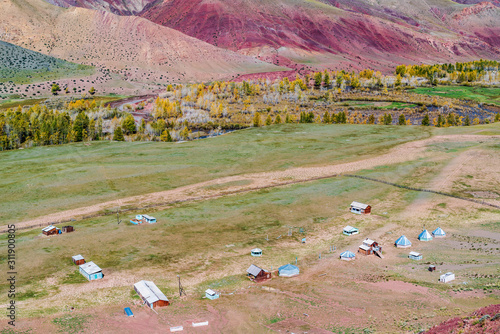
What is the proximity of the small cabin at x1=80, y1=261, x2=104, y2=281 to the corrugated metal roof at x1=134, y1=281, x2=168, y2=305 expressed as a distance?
513cm

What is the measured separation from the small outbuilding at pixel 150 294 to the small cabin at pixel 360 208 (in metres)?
38.0

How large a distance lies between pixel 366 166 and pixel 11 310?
78.9 meters

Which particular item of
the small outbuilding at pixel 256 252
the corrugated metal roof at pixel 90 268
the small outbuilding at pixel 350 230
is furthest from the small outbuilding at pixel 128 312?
the small outbuilding at pixel 350 230

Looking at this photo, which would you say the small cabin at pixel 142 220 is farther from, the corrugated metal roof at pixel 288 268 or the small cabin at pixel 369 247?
the small cabin at pixel 369 247

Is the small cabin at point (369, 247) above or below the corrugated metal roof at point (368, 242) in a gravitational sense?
below

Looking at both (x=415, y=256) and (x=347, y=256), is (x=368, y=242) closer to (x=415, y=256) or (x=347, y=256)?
(x=347, y=256)

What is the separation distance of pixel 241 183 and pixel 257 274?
134 feet

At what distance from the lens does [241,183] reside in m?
90.2

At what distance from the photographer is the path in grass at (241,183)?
73938 millimetres

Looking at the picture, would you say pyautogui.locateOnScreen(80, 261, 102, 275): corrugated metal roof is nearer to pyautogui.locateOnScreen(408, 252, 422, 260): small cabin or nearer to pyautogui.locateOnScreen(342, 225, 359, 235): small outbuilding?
pyautogui.locateOnScreen(342, 225, 359, 235): small outbuilding

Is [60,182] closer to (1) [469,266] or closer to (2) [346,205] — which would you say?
(2) [346,205]

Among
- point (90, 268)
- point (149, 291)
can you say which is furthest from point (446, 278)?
point (90, 268)

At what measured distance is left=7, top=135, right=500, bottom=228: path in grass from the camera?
2911 inches

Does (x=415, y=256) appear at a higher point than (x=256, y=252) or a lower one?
lower
